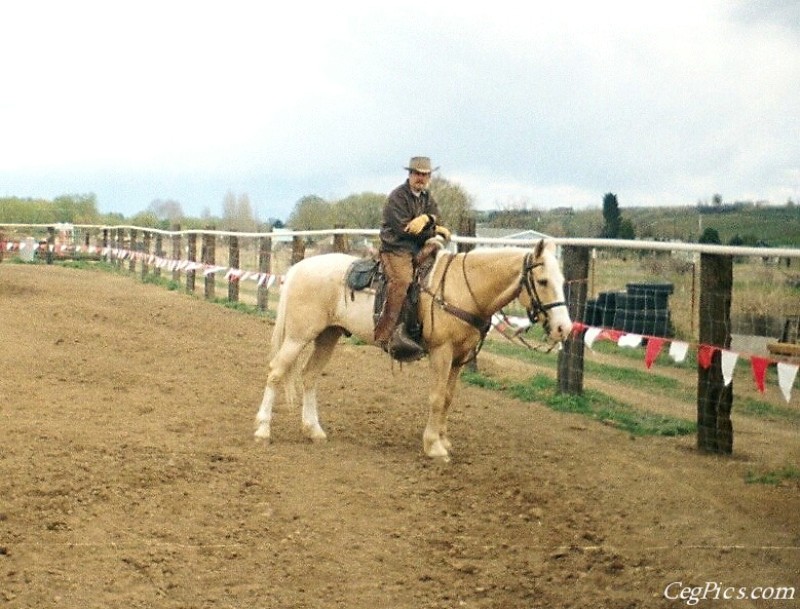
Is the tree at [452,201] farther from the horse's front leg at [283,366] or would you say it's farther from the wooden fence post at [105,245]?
the wooden fence post at [105,245]

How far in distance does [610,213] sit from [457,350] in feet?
16.5

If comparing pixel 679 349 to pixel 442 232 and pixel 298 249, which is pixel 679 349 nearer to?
pixel 442 232

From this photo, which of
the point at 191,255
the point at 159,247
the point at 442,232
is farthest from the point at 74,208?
the point at 442,232

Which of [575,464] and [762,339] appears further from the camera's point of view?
[762,339]

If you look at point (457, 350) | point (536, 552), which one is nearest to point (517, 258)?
point (457, 350)

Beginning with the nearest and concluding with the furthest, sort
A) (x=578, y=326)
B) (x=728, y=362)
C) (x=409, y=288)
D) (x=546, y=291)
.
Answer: (x=546, y=291)
(x=728, y=362)
(x=409, y=288)
(x=578, y=326)

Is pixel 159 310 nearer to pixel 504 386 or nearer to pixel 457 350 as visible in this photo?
pixel 504 386

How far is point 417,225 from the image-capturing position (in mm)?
8188

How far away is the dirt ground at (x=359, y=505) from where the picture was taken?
513 centimetres

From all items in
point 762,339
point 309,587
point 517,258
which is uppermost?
point 517,258

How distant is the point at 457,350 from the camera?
8.35 m

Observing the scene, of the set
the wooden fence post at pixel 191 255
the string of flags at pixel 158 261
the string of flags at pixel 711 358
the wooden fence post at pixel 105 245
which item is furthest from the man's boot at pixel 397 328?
the wooden fence post at pixel 105 245

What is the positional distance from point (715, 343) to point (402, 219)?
2.64 meters

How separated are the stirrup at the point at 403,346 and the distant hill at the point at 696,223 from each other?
9.24 ft
